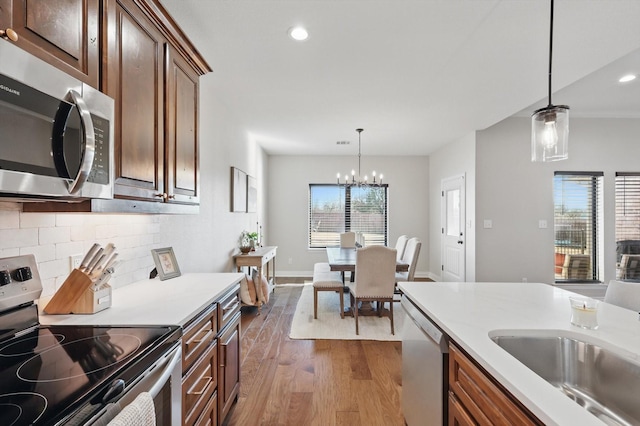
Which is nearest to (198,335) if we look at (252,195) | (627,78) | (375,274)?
(375,274)

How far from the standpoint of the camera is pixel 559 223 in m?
4.67

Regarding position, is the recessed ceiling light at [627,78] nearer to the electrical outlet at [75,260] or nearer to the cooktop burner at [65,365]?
the cooktop burner at [65,365]

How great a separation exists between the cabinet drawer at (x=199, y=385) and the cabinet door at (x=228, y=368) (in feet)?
0.22

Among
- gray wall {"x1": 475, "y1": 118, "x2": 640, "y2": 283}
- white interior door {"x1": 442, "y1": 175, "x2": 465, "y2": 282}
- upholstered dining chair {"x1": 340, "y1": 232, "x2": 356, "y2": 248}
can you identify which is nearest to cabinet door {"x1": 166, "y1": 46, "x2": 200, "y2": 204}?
upholstered dining chair {"x1": 340, "y1": 232, "x2": 356, "y2": 248}

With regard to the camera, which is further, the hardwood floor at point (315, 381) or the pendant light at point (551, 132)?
the hardwood floor at point (315, 381)

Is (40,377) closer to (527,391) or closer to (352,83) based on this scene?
(527,391)

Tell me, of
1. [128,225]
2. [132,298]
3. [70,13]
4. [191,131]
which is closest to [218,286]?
[132,298]

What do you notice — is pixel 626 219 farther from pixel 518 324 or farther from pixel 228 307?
pixel 228 307

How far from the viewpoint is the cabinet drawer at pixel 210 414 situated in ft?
4.84

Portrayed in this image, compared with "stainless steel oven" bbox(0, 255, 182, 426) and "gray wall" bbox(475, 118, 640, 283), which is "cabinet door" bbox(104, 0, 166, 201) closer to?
"stainless steel oven" bbox(0, 255, 182, 426)

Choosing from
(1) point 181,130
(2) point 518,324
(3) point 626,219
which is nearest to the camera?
(2) point 518,324

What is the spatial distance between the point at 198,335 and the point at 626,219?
6145 millimetres

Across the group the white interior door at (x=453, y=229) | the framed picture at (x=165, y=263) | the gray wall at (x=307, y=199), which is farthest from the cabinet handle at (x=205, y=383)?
the gray wall at (x=307, y=199)

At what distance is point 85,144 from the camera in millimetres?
994
